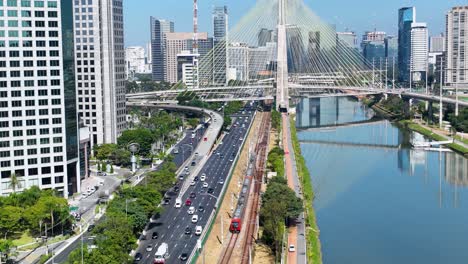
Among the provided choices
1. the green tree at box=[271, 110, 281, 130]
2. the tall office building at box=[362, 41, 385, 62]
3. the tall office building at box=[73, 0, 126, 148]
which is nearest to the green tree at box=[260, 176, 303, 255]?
the tall office building at box=[73, 0, 126, 148]

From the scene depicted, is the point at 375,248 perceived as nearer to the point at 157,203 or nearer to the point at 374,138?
the point at 157,203

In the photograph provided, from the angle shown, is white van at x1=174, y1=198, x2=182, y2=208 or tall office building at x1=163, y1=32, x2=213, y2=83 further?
tall office building at x1=163, y1=32, x2=213, y2=83

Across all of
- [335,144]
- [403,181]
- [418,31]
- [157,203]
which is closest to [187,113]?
[335,144]

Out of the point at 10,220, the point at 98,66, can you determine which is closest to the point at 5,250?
the point at 10,220

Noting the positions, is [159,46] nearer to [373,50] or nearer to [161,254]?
[373,50]

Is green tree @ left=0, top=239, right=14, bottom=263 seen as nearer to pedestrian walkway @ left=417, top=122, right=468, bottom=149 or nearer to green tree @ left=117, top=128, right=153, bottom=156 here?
green tree @ left=117, top=128, right=153, bottom=156

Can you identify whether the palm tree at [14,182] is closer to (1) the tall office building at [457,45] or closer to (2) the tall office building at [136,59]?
(1) the tall office building at [457,45]
